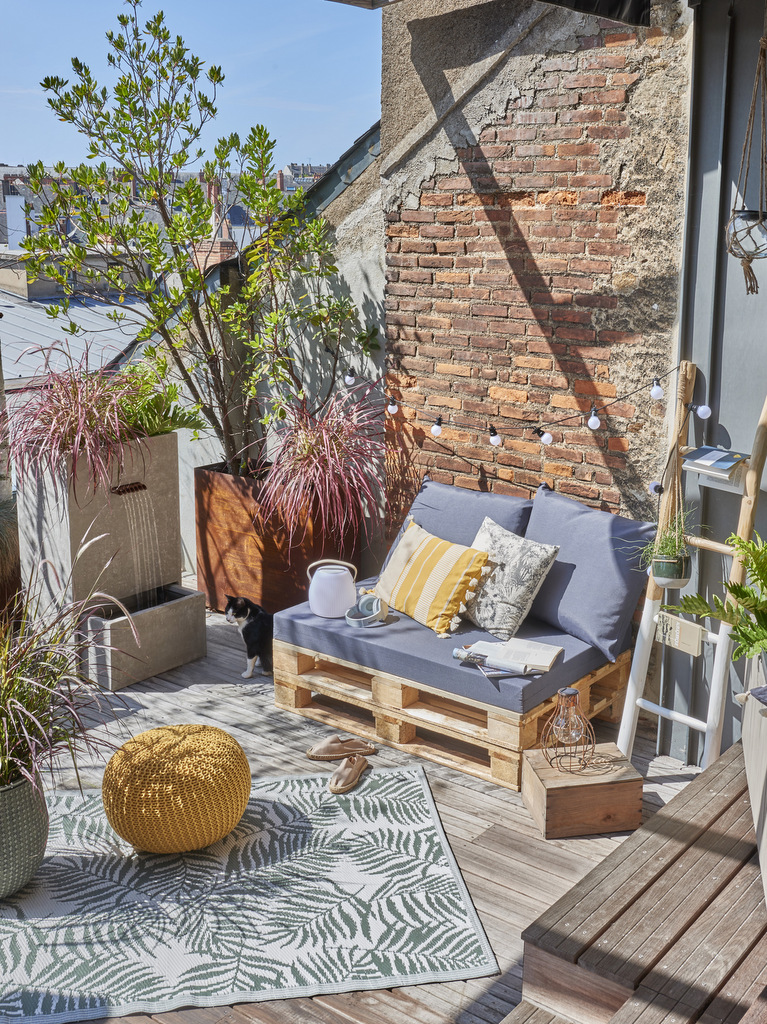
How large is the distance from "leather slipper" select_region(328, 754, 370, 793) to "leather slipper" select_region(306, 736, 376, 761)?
0.11 metres

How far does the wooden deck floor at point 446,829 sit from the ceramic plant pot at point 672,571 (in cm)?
78

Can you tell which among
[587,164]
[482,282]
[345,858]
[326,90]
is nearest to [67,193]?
[482,282]

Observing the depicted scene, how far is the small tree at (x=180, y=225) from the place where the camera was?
14.8ft

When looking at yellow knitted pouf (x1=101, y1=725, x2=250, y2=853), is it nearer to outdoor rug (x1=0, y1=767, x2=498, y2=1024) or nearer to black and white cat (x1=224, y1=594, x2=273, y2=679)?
outdoor rug (x1=0, y1=767, x2=498, y2=1024)

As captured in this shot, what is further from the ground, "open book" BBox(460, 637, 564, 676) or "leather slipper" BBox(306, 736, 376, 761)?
"open book" BBox(460, 637, 564, 676)

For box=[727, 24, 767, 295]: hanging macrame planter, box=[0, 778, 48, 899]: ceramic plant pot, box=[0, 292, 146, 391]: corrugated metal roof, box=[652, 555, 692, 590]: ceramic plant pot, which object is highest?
box=[727, 24, 767, 295]: hanging macrame planter

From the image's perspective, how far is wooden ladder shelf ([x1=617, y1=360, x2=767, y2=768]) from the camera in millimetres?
3236

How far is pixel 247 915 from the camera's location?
2791 millimetres

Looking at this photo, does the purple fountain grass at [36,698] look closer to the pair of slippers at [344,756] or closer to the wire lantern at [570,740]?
the pair of slippers at [344,756]

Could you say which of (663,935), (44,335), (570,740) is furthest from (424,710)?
(44,335)

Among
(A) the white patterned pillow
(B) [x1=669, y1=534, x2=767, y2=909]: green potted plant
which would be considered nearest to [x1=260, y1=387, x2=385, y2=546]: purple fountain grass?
(A) the white patterned pillow

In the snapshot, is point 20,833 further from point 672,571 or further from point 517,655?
point 672,571

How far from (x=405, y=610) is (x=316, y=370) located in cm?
172

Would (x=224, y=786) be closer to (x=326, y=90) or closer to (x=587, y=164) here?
(x=587, y=164)
